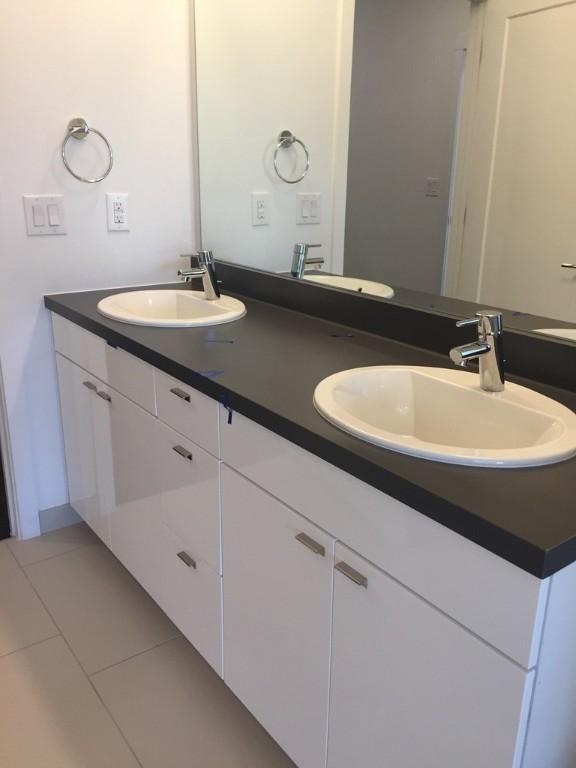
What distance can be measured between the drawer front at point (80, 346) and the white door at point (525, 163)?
1.05m

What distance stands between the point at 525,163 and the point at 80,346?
1351mm

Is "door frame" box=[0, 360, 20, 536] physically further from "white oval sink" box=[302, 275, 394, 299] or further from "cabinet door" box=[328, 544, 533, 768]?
"cabinet door" box=[328, 544, 533, 768]

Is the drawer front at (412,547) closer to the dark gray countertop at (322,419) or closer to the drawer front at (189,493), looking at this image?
the dark gray countertop at (322,419)

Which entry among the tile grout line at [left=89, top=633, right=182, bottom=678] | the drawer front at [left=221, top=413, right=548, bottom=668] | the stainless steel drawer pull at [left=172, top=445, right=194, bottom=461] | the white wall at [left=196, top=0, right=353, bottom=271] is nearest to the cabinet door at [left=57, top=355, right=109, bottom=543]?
the tile grout line at [left=89, top=633, right=182, bottom=678]

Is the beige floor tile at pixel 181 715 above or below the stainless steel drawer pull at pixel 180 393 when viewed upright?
below

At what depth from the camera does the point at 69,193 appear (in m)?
2.10

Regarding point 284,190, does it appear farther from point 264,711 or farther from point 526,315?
point 264,711

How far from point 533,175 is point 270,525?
0.87 metres

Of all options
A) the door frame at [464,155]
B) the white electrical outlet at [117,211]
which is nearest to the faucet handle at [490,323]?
the door frame at [464,155]

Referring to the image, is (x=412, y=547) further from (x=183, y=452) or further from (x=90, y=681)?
(x=90, y=681)

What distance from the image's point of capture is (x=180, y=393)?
1483 millimetres

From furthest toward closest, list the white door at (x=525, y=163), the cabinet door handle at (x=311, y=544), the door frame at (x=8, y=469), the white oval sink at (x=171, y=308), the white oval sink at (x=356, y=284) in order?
the door frame at (x=8, y=469) → the white oval sink at (x=171, y=308) → the white oval sink at (x=356, y=284) → the white door at (x=525, y=163) → the cabinet door handle at (x=311, y=544)

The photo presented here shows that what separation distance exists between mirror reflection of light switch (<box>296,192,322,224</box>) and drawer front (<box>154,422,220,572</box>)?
0.83 metres

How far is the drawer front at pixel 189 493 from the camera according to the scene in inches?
57.2
